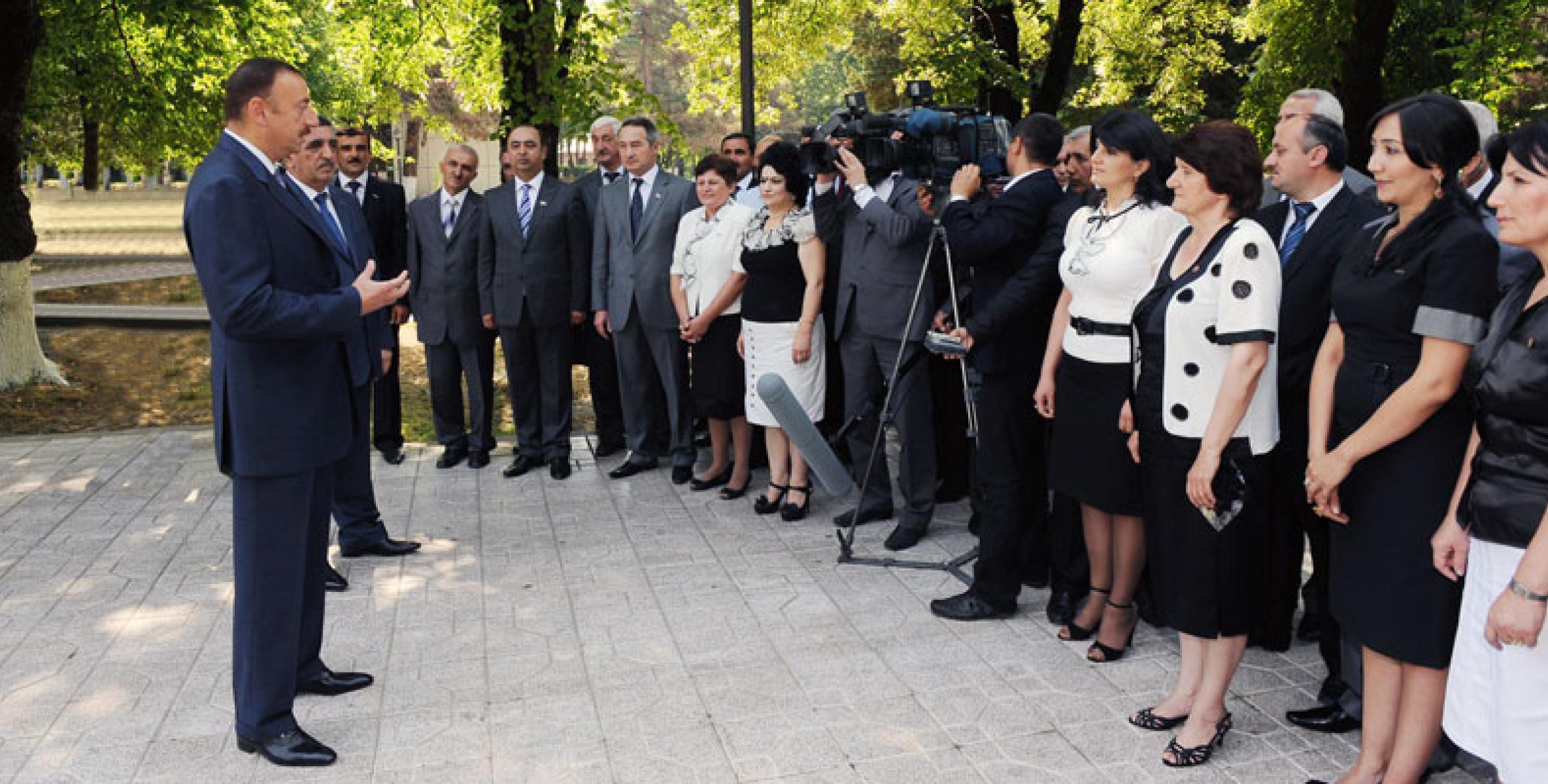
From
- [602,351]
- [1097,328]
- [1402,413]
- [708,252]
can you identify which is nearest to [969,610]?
[1097,328]

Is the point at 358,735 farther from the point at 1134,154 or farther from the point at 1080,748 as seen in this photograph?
the point at 1134,154

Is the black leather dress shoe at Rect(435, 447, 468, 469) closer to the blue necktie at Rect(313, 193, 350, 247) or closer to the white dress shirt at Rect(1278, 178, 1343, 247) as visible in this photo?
the blue necktie at Rect(313, 193, 350, 247)

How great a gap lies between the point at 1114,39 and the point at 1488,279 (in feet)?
76.2

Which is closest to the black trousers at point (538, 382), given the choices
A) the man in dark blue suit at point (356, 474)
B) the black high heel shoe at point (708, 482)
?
the black high heel shoe at point (708, 482)

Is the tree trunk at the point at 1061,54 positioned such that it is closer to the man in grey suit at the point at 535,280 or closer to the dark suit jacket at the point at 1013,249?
the man in grey suit at the point at 535,280

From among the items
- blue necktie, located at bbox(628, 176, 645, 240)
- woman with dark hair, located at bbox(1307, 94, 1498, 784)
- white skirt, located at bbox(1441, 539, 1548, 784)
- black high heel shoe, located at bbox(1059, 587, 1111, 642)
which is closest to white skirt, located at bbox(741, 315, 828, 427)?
blue necktie, located at bbox(628, 176, 645, 240)

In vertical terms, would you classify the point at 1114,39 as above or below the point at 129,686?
above

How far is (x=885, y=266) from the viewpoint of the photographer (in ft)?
19.2

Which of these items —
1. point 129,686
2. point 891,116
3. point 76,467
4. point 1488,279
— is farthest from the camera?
point 76,467

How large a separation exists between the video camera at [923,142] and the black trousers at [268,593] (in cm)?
283

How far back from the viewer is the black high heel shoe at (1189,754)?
12.0 ft

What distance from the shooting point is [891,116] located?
5672mm

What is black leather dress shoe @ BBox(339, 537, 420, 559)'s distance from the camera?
600cm

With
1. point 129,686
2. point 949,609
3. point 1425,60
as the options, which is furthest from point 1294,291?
point 1425,60
